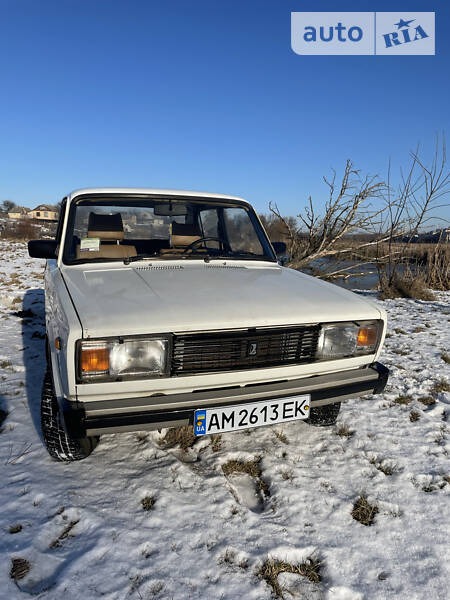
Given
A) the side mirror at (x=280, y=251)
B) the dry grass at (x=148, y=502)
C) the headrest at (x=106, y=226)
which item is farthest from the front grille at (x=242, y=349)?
the headrest at (x=106, y=226)

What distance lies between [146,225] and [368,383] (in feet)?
8.14

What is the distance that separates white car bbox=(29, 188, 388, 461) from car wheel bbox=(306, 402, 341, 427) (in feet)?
0.04

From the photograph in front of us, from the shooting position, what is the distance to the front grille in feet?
6.77

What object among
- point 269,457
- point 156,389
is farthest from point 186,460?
point 156,389

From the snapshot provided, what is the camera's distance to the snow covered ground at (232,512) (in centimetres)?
173

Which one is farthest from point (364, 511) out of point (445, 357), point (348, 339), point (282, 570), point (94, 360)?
point (445, 357)

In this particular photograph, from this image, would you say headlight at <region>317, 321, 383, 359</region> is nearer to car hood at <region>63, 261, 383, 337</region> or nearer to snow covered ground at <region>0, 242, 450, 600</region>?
car hood at <region>63, 261, 383, 337</region>

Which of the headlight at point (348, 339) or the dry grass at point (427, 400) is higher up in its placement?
the headlight at point (348, 339)

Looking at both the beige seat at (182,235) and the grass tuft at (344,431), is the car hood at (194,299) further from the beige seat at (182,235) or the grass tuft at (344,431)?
the grass tuft at (344,431)

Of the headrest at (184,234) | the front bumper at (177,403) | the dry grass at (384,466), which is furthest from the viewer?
the headrest at (184,234)

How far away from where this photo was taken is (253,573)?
5.82 ft

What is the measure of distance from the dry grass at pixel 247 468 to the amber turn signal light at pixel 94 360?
44.9 inches

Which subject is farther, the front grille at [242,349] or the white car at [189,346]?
the front grille at [242,349]

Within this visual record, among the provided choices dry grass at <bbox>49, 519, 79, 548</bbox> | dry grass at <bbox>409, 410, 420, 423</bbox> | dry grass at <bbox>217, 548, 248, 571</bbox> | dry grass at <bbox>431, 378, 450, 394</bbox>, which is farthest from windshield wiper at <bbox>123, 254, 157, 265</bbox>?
dry grass at <bbox>431, 378, 450, 394</bbox>
